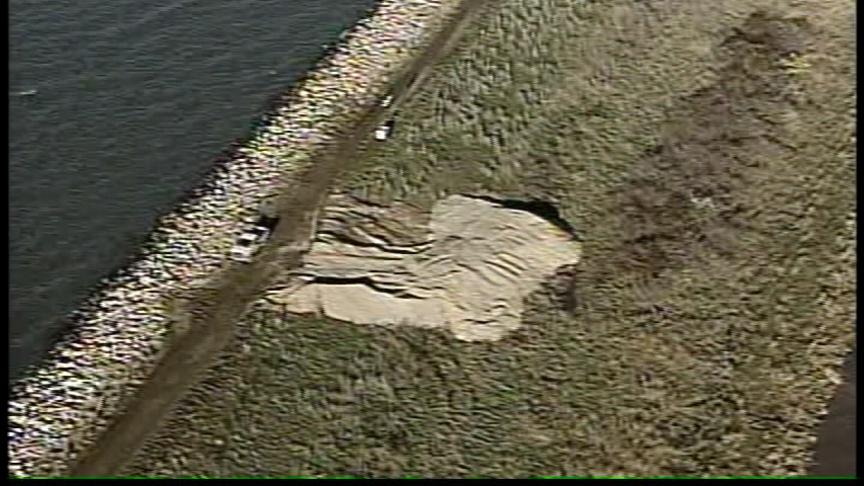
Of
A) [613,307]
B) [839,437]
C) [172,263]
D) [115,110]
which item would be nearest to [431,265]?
[613,307]

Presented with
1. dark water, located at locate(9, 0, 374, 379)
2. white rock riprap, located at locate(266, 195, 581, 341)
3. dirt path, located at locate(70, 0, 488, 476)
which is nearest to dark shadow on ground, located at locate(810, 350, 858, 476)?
white rock riprap, located at locate(266, 195, 581, 341)

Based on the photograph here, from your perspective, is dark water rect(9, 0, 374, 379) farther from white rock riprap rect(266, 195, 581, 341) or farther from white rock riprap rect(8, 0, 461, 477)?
white rock riprap rect(266, 195, 581, 341)

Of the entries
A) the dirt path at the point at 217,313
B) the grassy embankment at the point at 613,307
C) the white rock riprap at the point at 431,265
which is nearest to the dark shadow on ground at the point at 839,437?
the grassy embankment at the point at 613,307

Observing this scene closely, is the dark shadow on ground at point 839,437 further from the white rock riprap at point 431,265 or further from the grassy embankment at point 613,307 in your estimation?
the white rock riprap at point 431,265

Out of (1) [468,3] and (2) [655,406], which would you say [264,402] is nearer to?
(2) [655,406]
